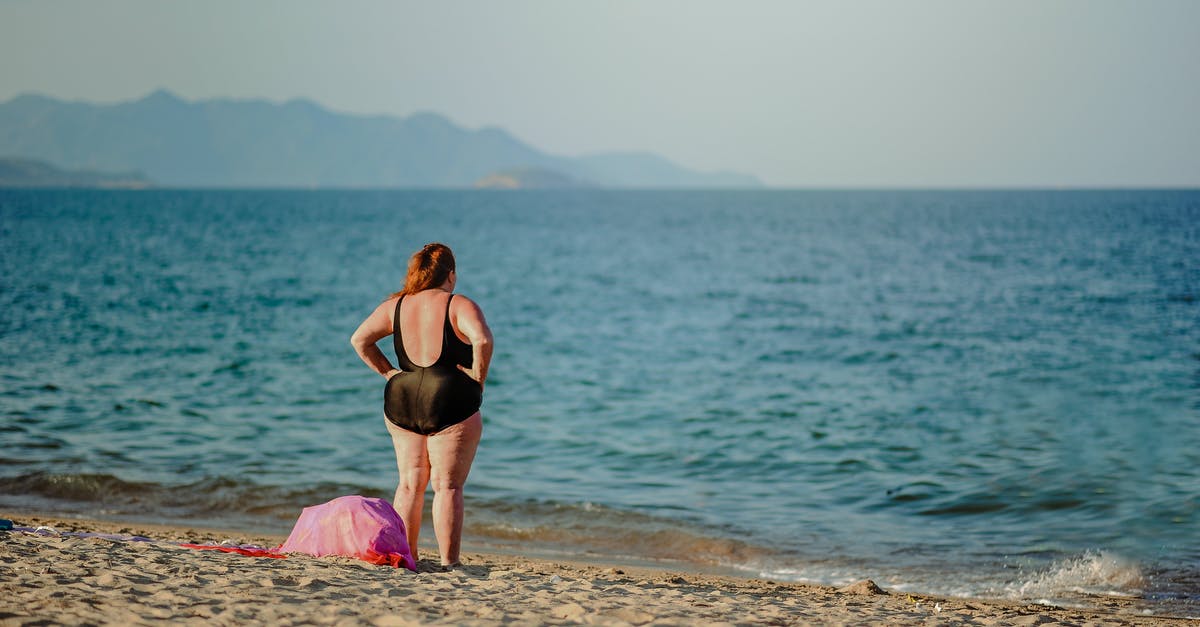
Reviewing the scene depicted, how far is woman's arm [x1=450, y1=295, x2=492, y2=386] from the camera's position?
5.75 m

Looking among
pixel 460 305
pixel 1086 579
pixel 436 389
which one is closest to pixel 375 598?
pixel 436 389

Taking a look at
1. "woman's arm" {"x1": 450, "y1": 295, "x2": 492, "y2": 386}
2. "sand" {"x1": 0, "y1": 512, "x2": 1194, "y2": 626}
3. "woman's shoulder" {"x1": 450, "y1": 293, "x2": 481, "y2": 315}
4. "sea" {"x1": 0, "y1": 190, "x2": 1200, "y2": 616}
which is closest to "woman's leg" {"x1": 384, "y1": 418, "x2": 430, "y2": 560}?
"sand" {"x1": 0, "y1": 512, "x2": 1194, "y2": 626}

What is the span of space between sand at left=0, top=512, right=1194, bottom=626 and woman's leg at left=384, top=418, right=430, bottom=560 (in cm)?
31

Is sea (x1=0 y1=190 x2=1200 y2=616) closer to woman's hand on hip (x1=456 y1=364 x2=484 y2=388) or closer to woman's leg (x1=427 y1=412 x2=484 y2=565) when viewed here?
woman's leg (x1=427 y1=412 x2=484 y2=565)

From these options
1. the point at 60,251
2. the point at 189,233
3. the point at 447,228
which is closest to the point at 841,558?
the point at 60,251

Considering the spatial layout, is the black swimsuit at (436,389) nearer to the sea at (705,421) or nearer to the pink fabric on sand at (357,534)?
the pink fabric on sand at (357,534)

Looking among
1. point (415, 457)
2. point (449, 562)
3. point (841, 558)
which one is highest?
point (415, 457)

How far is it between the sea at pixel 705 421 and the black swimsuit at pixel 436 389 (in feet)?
9.66

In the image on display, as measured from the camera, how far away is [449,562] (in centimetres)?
625

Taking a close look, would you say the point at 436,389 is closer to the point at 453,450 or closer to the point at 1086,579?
the point at 453,450

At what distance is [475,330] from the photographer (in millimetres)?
5750

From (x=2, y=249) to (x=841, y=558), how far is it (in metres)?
40.6

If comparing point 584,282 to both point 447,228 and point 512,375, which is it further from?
point 447,228

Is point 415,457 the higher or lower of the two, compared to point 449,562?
higher
